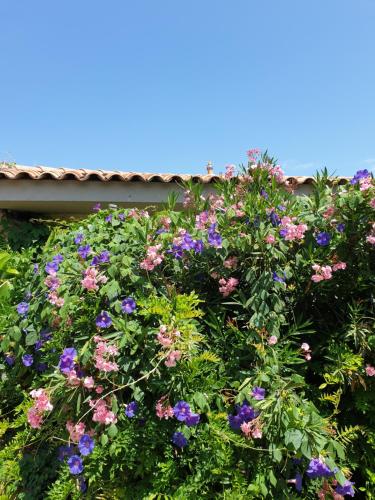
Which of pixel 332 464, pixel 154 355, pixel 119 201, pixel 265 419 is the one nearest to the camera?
pixel 332 464

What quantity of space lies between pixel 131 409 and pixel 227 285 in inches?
30.9

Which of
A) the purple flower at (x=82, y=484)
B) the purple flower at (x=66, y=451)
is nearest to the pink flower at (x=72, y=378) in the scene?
the purple flower at (x=66, y=451)

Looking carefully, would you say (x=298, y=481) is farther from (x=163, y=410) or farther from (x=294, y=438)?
(x=163, y=410)

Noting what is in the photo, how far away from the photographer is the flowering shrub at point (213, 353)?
1.78 meters

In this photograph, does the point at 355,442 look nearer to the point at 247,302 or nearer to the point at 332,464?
the point at 332,464

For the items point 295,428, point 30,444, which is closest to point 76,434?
point 30,444

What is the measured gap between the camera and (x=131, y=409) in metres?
1.87

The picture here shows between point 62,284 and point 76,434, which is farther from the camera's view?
point 62,284

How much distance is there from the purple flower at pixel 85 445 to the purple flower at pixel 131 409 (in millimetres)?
192

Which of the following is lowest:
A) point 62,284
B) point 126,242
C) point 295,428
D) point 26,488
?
point 26,488

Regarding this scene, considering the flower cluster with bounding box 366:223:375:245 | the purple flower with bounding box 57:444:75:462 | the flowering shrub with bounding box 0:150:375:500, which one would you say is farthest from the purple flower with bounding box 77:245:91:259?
the flower cluster with bounding box 366:223:375:245

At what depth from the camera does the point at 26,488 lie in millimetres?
2242

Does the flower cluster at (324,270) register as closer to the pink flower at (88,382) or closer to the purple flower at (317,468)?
the purple flower at (317,468)

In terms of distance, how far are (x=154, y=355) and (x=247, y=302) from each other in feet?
1.75
